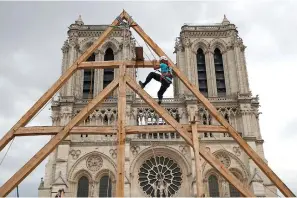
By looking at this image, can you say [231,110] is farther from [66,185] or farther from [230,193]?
[66,185]

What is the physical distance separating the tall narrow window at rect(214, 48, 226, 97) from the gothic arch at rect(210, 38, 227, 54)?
0.45 m

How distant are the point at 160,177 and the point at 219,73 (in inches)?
441

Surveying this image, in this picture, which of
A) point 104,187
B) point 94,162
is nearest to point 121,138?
point 104,187

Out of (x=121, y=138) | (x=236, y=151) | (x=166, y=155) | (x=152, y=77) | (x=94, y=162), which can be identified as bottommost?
(x=121, y=138)

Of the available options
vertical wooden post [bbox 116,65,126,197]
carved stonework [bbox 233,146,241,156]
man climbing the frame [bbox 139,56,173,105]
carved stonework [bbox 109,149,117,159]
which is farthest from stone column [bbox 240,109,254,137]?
vertical wooden post [bbox 116,65,126,197]

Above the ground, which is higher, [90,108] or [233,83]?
[233,83]

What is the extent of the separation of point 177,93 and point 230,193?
964cm

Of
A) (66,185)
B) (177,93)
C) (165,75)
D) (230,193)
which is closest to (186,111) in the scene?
(177,93)

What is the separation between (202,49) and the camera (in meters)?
35.4

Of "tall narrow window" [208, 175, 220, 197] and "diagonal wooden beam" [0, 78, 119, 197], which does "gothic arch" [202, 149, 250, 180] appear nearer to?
"tall narrow window" [208, 175, 220, 197]

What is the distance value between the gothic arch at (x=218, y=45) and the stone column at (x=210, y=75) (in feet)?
2.45

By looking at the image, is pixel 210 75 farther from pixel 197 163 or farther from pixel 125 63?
pixel 197 163

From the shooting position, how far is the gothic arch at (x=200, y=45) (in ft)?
115

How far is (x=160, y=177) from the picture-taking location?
95.6ft
